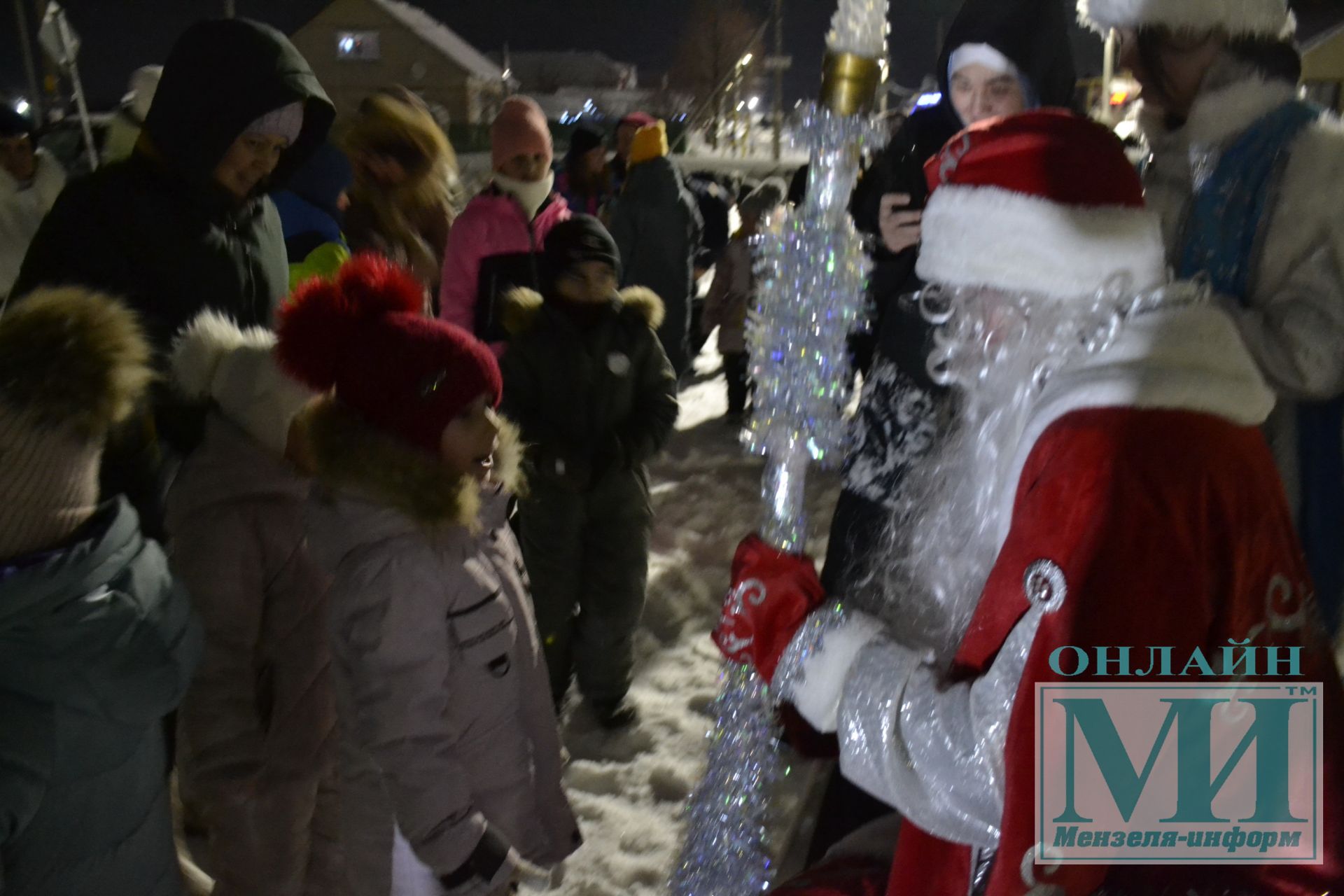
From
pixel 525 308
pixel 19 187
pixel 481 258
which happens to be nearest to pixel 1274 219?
pixel 525 308

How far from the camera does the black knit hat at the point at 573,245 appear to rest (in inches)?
107

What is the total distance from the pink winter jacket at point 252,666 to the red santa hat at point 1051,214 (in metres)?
1.42

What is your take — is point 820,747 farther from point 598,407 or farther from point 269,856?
point 598,407

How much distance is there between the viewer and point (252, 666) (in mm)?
1819

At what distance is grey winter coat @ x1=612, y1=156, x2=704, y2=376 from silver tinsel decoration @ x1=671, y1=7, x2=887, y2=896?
3.86 meters

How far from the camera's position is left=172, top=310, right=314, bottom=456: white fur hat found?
5.96 ft

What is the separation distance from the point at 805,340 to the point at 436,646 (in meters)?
0.84

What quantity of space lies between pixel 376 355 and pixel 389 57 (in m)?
30.3

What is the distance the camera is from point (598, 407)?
279cm

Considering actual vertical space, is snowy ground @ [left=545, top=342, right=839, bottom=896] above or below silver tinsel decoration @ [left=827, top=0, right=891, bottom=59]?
below

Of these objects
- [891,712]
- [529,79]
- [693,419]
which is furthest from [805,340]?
[529,79]

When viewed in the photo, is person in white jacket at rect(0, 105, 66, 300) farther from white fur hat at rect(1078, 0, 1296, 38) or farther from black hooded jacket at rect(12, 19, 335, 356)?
white fur hat at rect(1078, 0, 1296, 38)

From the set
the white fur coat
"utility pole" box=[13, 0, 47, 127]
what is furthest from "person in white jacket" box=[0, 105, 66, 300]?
"utility pole" box=[13, 0, 47, 127]

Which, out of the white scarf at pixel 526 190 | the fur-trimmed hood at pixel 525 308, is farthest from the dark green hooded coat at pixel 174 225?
the white scarf at pixel 526 190
